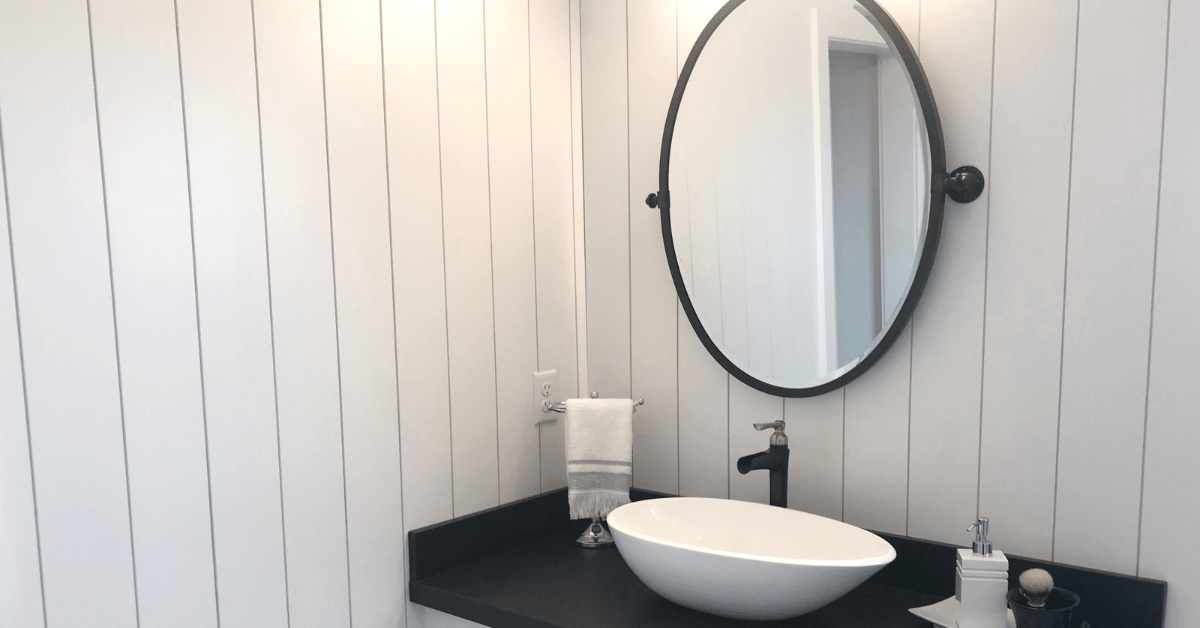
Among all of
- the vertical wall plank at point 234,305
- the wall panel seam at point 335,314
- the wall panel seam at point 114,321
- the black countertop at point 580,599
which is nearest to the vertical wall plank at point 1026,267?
the black countertop at point 580,599

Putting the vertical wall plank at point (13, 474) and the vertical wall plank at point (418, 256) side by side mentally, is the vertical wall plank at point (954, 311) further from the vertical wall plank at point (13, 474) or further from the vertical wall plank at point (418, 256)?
the vertical wall plank at point (13, 474)

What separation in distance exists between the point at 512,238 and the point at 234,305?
65 centimetres

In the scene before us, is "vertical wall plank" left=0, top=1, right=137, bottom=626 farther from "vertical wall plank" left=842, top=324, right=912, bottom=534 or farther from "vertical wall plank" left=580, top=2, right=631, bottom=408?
"vertical wall plank" left=842, top=324, right=912, bottom=534

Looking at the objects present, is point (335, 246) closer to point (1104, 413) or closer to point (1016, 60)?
point (1016, 60)

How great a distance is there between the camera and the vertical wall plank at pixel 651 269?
1.84 m

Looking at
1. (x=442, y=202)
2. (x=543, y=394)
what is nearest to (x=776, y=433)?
(x=543, y=394)

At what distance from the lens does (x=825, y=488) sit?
164cm

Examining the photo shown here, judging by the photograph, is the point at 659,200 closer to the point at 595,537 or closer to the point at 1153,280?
the point at 595,537

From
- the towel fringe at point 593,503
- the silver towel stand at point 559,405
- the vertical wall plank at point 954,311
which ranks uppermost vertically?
the vertical wall plank at point 954,311

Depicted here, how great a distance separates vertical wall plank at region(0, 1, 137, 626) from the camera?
1.13m

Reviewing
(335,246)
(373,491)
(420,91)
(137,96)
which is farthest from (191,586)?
(420,91)

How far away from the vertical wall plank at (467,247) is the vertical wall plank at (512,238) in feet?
0.09

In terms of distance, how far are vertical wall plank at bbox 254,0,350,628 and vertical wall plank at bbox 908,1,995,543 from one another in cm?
110

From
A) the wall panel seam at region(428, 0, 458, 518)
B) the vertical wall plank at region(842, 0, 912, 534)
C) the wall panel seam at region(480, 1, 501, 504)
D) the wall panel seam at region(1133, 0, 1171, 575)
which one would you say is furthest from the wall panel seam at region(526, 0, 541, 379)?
the wall panel seam at region(1133, 0, 1171, 575)
